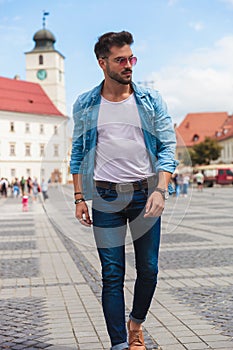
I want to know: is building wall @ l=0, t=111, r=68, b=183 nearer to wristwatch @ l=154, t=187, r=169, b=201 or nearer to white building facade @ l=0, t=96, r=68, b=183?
white building facade @ l=0, t=96, r=68, b=183

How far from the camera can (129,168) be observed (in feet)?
13.0

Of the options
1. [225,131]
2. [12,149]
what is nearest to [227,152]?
[225,131]

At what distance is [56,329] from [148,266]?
1393mm

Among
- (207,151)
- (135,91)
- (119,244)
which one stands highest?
(207,151)

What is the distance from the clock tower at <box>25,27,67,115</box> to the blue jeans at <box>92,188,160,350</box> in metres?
100

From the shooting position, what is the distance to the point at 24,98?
9756 cm

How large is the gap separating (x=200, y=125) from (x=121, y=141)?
11255 cm

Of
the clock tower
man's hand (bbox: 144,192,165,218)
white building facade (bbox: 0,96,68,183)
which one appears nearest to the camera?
man's hand (bbox: 144,192,165,218)

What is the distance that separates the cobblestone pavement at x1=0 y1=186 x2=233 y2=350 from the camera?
466 cm

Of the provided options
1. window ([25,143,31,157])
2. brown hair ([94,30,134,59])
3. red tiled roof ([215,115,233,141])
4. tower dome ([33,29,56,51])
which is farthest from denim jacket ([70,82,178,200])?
tower dome ([33,29,56,51])

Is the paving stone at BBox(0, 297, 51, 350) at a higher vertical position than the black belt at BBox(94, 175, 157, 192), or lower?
lower

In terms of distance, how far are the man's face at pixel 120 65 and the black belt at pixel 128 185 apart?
0.61 m

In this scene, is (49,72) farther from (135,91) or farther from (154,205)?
(154,205)

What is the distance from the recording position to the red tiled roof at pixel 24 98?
3677 inches
